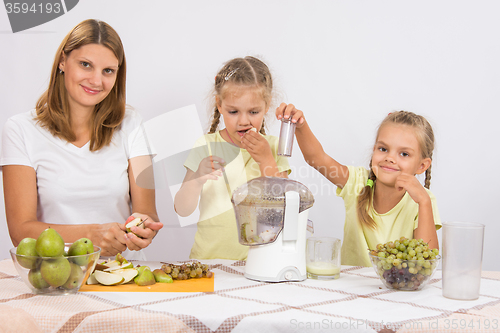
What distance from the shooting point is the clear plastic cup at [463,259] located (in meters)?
0.95

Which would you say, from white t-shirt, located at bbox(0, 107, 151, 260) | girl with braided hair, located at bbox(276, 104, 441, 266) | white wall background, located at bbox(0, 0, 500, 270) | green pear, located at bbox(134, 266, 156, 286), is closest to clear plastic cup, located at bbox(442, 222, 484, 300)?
girl with braided hair, located at bbox(276, 104, 441, 266)

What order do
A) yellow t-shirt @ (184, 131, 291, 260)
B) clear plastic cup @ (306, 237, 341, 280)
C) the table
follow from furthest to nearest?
yellow t-shirt @ (184, 131, 291, 260)
clear plastic cup @ (306, 237, 341, 280)
the table

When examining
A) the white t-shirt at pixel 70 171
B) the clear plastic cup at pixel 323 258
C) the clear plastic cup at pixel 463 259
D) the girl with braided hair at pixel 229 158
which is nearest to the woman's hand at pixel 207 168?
the girl with braided hair at pixel 229 158

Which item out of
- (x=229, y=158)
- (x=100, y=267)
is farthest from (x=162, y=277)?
(x=229, y=158)

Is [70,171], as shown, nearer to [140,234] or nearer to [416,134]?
[140,234]

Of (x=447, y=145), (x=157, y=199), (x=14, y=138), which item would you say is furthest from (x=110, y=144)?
(x=447, y=145)

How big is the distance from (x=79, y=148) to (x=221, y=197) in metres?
0.55

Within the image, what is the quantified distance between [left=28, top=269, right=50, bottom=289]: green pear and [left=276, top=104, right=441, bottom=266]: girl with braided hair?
969 mm

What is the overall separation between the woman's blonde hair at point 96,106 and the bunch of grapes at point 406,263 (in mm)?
1037

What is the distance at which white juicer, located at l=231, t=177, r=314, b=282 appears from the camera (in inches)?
42.7

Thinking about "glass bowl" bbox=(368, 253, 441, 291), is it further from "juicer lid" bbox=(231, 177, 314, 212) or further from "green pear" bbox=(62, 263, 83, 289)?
"green pear" bbox=(62, 263, 83, 289)

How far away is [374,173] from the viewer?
5.41ft

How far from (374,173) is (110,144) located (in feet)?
3.12

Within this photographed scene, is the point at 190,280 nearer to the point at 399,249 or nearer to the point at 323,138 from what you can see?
the point at 399,249
